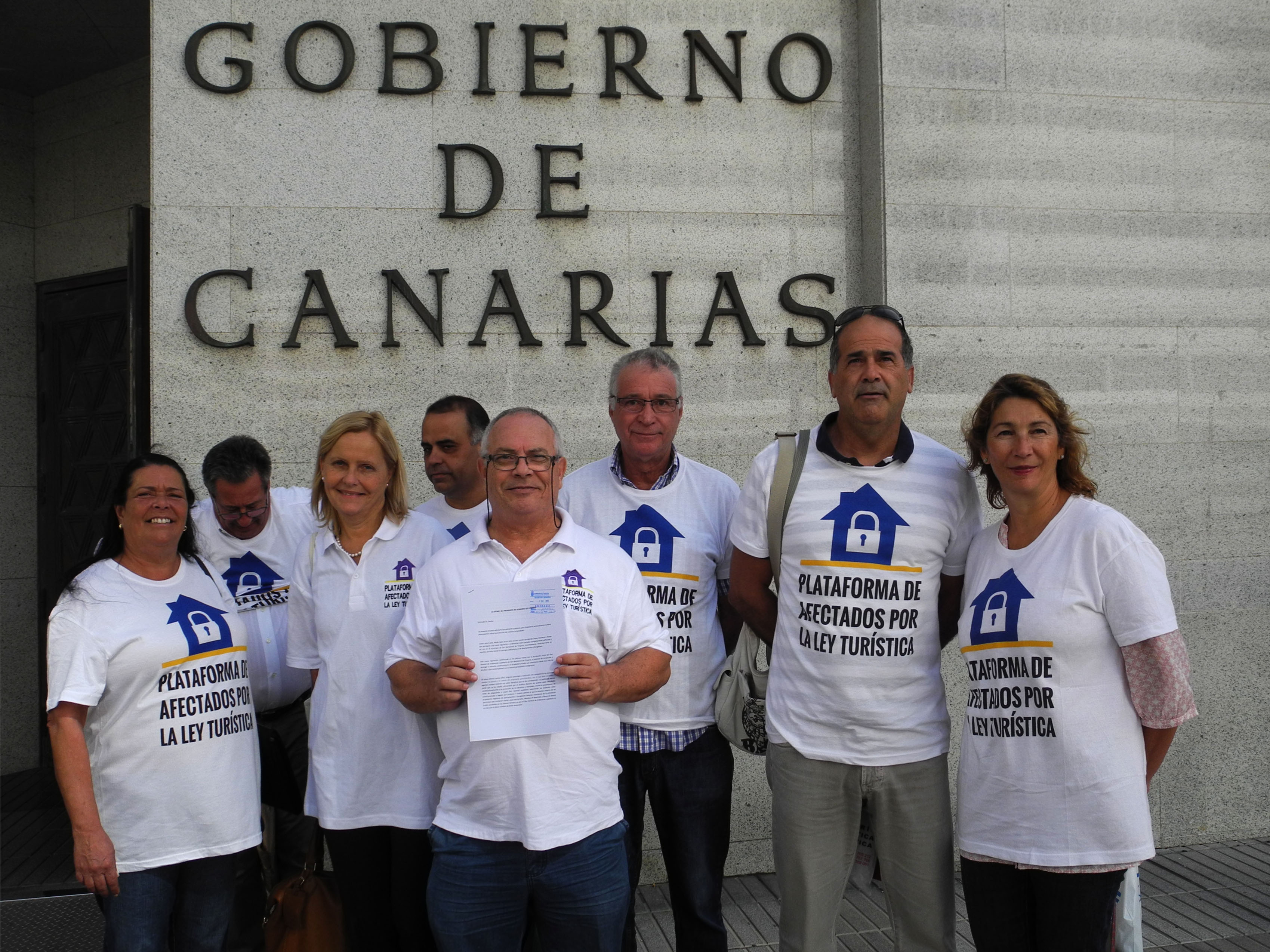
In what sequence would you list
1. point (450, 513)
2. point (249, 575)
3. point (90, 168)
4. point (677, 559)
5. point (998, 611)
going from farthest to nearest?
point (90, 168) < point (450, 513) < point (249, 575) < point (677, 559) < point (998, 611)

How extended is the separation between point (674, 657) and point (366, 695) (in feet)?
3.04

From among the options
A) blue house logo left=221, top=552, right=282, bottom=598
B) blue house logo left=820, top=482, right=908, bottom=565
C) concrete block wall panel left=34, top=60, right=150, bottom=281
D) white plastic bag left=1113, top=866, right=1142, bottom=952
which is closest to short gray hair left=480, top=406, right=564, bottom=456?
blue house logo left=820, top=482, right=908, bottom=565

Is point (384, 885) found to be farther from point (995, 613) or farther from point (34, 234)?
point (34, 234)

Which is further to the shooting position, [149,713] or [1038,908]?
[149,713]

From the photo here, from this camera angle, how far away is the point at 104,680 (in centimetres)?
273

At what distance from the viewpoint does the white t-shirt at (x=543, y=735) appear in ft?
8.25

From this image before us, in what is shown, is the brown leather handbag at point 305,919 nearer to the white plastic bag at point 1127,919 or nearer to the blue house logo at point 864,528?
the blue house logo at point 864,528

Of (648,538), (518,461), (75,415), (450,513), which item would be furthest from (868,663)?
(75,415)

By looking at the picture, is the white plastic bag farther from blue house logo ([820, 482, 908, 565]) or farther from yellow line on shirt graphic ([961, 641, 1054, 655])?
blue house logo ([820, 482, 908, 565])

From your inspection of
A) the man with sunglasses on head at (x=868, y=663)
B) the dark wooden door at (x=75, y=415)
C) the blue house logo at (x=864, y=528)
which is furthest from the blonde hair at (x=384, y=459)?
the dark wooden door at (x=75, y=415)

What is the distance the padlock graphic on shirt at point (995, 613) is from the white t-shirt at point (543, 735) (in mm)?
848

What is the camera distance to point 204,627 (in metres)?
2.93

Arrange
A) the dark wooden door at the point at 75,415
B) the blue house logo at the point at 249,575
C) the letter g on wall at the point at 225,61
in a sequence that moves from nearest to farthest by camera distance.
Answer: the blue house logo at the point at 249,575 < the letter g on wall at the point at 225,61 < the dark wooden door at the point at 75,415

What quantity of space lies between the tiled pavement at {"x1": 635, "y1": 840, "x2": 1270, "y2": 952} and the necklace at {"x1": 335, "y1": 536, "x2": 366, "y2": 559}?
2.19m
